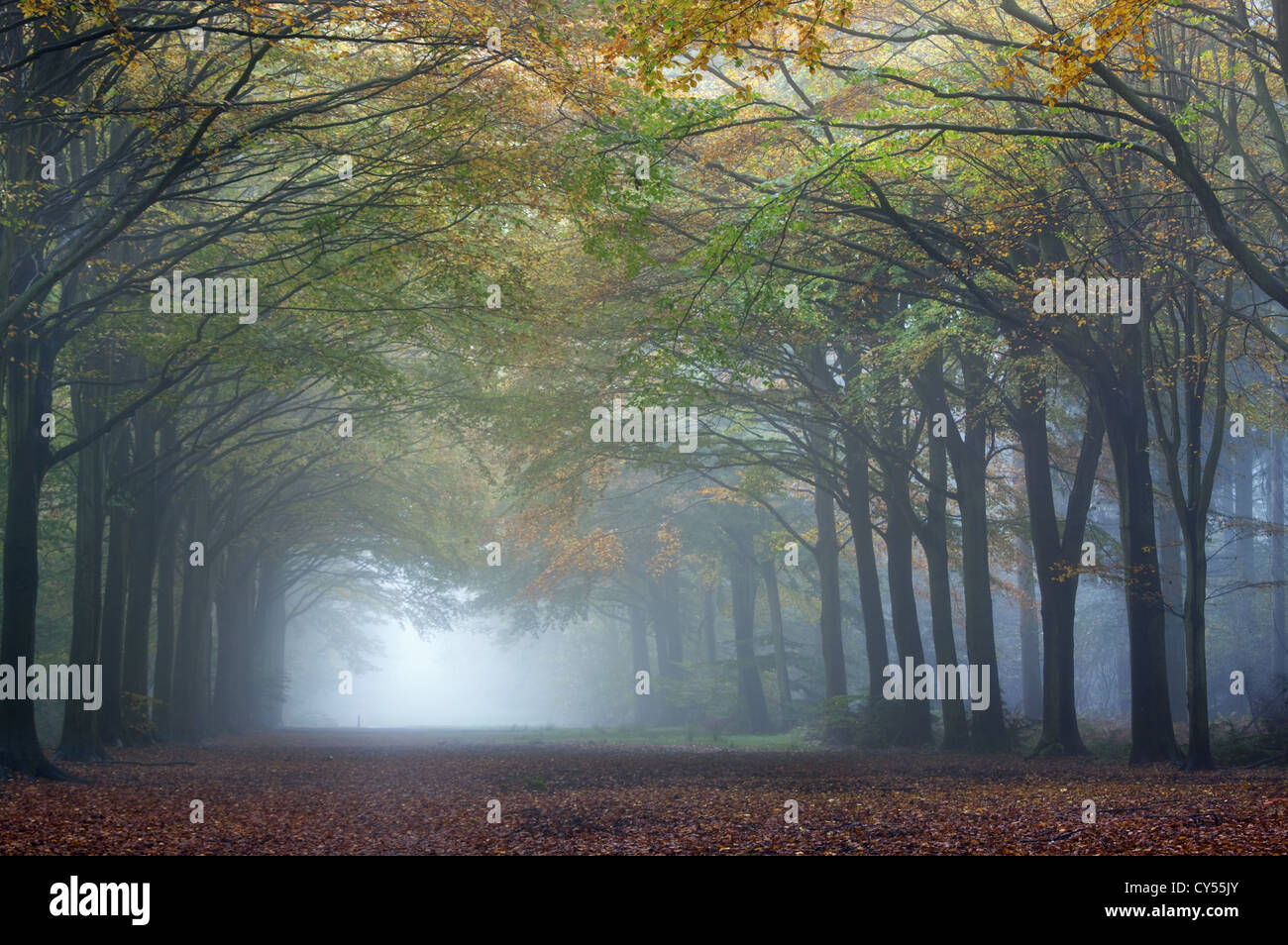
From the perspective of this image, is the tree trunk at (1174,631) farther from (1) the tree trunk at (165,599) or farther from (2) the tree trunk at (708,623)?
(1) the tree trunk at (165,599)

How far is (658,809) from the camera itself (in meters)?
11.4

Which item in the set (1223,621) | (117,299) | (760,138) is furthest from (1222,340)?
(1223,621)

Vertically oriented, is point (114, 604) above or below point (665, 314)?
below

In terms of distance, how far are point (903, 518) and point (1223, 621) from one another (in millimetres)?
25744

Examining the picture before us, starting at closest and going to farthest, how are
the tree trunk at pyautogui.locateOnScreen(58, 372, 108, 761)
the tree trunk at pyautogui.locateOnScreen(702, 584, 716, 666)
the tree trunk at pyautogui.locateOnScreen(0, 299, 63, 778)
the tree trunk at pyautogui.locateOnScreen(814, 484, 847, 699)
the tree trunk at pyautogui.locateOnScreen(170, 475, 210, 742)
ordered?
the tree trunk at pyautogui.locateOnScreen(0, 299, 63, 778), the tree trunk at pyautogui.locateOnScreen(58, 372, 108, 761), the tree trunk at pyautogui.locateOnScreen(170, 475, 210, 742), the tree trunk at pyautogui.locateOnScreen(814, 484, 847, 699), the tree trunk at pyautogui.locateOnScreen(702, 584, 716, 666)

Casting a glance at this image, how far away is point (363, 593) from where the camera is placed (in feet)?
207

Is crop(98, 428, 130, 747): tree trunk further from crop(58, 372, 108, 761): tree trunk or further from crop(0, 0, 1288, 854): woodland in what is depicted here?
crop(58, 372, 108, 761): tree trunk

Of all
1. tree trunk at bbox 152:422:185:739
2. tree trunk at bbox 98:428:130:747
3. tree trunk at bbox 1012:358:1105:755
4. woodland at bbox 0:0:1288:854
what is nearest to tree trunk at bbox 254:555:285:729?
tree trunk at bbox 152:422:185:739

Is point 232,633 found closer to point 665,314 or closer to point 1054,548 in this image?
point 665,314

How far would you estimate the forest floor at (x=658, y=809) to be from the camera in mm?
8852

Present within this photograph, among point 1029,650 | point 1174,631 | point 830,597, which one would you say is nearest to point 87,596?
point 830,597

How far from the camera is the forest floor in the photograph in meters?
8.85

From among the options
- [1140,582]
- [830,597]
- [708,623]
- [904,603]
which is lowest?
[708,623]

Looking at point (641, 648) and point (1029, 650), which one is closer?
point (1029, 650)
